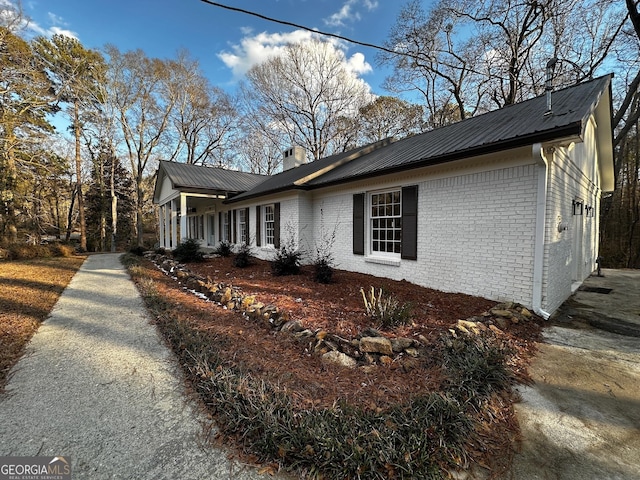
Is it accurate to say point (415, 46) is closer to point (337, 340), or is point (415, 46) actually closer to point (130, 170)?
point (337, 340)

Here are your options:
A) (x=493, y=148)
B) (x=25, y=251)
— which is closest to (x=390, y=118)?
(x=493, y=148)

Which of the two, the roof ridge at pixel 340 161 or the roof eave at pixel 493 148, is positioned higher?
the roof ridge at pixel 340 161

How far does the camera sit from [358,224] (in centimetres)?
766

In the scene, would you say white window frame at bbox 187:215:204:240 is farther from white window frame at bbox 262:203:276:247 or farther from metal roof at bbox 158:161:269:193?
white window frame at bbox 262:203:276:247

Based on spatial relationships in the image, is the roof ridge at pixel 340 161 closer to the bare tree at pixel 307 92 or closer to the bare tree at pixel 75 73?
the bare tree at pixel 307 92

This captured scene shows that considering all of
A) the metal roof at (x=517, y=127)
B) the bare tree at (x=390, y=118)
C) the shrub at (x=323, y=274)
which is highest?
the bare tree at (x=390, y=118)

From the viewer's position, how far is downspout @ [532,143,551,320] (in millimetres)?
4348

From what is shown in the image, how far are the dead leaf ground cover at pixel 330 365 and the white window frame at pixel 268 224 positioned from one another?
16.8 feet

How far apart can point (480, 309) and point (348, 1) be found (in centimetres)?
1042

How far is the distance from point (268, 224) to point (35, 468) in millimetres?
9704

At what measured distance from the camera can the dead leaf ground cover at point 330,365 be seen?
83.6 inches

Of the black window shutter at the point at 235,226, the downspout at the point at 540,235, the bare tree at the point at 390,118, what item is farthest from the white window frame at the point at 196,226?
the downspout at the point at 540,235

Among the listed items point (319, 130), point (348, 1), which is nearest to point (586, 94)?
point (348, 1)

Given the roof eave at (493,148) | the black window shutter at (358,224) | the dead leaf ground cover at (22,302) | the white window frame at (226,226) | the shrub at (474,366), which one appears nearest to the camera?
the shrub at (474,366)
